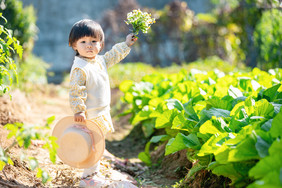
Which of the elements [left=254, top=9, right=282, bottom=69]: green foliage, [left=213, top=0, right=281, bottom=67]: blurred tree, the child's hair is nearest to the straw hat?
the child's hair

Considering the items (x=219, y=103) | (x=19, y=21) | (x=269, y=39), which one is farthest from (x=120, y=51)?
(x=269, y=39)

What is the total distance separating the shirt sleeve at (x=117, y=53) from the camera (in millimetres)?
2518

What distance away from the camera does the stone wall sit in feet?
47.0

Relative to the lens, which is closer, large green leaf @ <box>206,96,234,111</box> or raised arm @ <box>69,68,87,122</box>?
raised arm @ <box>69,68,87,122</box>

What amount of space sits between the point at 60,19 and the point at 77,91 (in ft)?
44.8

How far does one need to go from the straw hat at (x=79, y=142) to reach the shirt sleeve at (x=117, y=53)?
0.59 metres

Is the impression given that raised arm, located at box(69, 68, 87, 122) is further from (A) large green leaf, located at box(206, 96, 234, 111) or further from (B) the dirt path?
(A) large green leaf, located at box(206, 96, 234, 111)

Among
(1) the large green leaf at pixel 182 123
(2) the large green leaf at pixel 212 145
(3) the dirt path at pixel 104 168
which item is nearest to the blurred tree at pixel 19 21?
(3) the dirt path at pixel 104 168

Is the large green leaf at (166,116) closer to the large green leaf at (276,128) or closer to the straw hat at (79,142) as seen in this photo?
the straw hat at (79,142)

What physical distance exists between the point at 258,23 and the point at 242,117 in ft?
16.2

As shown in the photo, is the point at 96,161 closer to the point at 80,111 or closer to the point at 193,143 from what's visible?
the point at 80,111

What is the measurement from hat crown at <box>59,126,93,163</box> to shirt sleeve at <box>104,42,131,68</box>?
657 mm

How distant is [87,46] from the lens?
2.27 m

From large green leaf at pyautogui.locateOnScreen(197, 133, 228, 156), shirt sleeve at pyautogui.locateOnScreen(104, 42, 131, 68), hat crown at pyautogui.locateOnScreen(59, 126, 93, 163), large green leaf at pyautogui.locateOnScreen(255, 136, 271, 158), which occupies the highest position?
shirt sleeve at pyautogui.locateOnScreen(104, 42, 131, 68)
